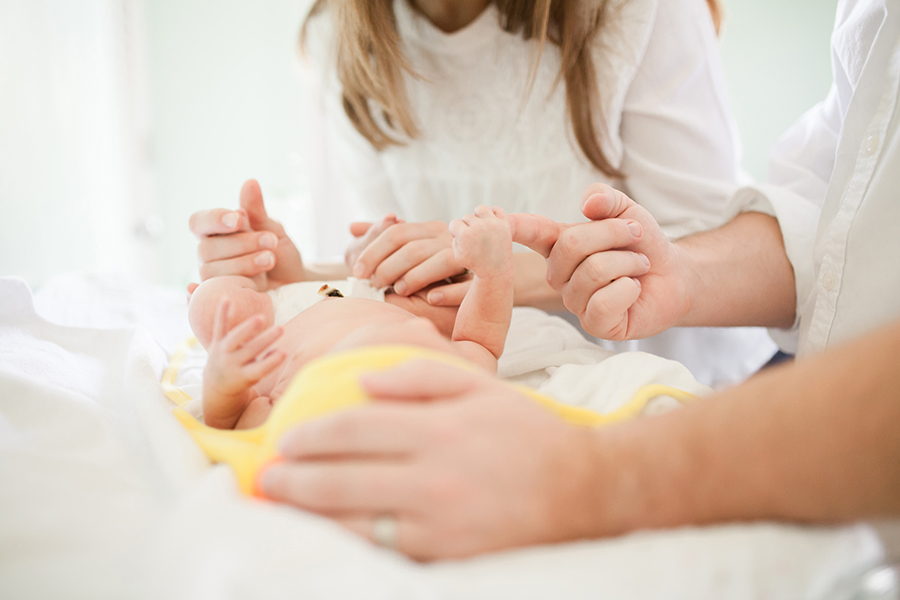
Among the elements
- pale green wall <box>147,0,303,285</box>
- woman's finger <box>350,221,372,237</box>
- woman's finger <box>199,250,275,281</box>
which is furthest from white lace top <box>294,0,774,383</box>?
pale green wall <box>147,0,303,285</box>

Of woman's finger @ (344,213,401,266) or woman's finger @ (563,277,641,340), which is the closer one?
woman's finger @ (563,277,641,340)

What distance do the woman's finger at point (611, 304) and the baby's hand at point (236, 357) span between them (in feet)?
1.27

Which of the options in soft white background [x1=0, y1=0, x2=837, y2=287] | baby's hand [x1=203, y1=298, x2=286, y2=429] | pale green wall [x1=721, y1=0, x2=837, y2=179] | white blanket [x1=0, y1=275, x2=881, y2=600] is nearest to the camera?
white blanket [x1=0, y1=275, x2=881, y2=600]

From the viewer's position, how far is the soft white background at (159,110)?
1464mm

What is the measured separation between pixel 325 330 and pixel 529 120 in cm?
68

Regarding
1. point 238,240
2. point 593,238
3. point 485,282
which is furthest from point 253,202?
point 593,238

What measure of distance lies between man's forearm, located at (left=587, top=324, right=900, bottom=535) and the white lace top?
0.74m

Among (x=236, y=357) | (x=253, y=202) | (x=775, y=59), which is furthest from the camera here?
(x=775, y=59)

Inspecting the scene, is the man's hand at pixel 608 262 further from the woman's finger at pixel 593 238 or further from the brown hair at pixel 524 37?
the brown hair at pixel 524 37

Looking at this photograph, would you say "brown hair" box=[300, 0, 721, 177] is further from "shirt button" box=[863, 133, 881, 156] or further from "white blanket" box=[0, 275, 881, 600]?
"white blanket" box=[0, 275, 881, 600]

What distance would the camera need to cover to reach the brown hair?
1.02m

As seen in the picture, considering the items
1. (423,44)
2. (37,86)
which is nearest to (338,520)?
(423,44)

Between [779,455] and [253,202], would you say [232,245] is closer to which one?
[253,202]

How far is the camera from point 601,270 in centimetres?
69
